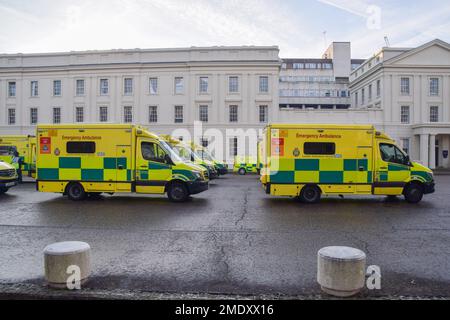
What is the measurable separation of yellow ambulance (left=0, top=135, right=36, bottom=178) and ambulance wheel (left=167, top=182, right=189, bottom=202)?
1261 centimetres

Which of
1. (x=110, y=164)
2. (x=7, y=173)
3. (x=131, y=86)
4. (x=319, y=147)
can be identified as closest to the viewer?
(x=319, y=147)

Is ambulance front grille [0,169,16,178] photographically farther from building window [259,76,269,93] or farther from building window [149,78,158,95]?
building window [259,76,269,93]

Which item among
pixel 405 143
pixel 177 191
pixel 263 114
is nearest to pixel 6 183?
pixel 177 191

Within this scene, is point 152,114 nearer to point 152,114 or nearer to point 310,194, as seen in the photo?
point 152,114

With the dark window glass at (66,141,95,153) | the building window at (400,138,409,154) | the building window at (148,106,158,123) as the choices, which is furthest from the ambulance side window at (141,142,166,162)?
the building window at (400,138,409,154)

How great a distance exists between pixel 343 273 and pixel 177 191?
9218 mm

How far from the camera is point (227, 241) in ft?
24.6

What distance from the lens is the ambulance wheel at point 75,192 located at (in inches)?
525

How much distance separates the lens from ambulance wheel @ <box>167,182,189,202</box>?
13.1 m

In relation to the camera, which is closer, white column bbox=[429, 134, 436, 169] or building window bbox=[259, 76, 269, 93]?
white column bbox=[429, 134, 436, 169]

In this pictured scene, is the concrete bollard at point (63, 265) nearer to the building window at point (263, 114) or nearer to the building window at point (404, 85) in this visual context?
the building window at point (263, 114)

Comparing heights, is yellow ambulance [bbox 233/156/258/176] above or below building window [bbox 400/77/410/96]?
below

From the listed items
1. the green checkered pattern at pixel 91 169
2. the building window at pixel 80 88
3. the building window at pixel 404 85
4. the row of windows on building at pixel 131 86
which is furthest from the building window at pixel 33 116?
the building window at pixel 404 85
